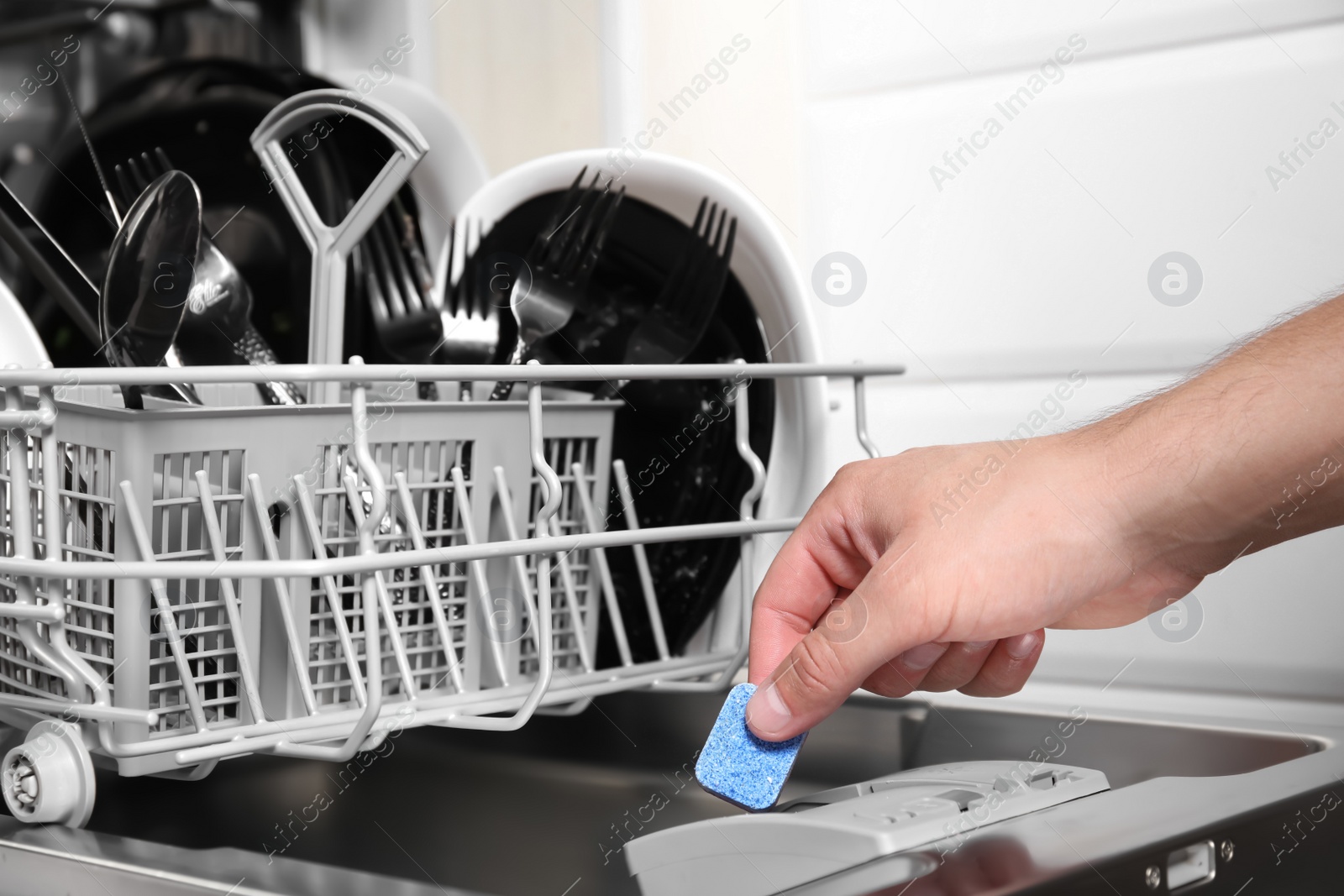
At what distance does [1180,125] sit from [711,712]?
0.46 metres

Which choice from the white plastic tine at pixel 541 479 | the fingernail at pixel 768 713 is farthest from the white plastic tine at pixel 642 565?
the fingernail at pixel 768 713

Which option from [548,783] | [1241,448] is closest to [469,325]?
[548,783]

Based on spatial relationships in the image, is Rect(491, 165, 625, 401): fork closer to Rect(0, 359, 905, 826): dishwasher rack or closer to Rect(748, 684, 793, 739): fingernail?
Rect(0, 359, 905, 826): dishwasher rack

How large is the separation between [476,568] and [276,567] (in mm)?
150

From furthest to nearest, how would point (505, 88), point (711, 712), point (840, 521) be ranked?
point (505, 88) → point (711, 712) → point (840, 521)

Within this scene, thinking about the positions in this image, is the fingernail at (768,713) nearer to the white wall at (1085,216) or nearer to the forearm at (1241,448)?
the forearm at (1241,448)

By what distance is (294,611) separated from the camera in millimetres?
530

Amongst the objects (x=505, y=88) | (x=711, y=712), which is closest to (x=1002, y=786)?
(x=711, y=712)

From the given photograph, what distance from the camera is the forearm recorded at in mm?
402

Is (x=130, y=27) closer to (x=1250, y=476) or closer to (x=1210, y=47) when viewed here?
(x=1210, y=47)

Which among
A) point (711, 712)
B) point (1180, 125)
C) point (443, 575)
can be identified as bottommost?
point (711, 712)

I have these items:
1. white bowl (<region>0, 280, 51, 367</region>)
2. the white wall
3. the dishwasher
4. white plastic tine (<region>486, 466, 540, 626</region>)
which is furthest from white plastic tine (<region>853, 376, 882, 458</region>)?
white bowl (<region>0, 280, 51, 367</region>)

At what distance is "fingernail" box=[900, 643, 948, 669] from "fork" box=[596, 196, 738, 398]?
0.74ft

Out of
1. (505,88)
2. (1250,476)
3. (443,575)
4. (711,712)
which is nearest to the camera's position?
(1250,476)
